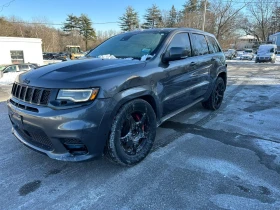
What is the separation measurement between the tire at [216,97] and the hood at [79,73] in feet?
9.17

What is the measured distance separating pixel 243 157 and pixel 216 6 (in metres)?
39.8

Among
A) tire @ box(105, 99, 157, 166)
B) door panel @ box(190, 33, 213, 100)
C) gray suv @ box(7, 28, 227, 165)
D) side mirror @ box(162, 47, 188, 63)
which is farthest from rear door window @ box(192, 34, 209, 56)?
tire @ box(105, 99, 157, 166)

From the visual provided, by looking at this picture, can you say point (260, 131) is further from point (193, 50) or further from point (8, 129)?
point (8, 129)

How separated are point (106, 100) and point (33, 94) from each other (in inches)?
32.4

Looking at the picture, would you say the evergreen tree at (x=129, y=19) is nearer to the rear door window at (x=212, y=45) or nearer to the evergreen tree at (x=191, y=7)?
the evergreen tree at (x=191, y=7)

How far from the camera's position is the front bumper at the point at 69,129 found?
2195mm

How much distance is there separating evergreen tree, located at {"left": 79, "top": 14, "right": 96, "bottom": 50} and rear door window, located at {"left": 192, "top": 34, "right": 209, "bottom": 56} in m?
58.9

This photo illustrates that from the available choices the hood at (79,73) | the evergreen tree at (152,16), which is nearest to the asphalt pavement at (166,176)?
the hood at (79,73)

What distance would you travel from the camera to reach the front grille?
229 centimetres

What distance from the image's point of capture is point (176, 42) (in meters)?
3.56

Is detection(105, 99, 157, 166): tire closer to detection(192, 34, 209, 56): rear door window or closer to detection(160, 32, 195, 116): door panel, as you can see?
detection(160, 32, 195, 116): door panel

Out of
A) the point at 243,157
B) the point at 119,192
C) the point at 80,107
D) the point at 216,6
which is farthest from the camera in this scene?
the point at 216,6

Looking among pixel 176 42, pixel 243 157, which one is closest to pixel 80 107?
pixel 176 42

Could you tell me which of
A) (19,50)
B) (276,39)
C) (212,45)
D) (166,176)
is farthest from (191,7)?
(166,176)
